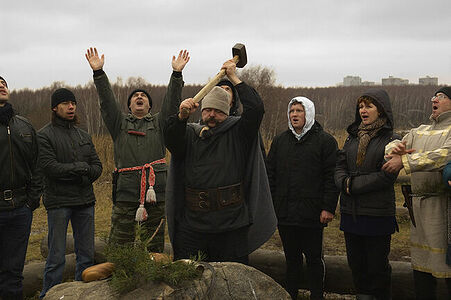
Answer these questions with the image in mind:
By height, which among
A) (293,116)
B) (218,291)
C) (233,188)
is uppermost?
(293,116)

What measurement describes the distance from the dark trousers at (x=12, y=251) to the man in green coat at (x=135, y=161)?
815mm

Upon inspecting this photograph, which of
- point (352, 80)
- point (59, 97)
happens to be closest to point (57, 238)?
point (59, 97)

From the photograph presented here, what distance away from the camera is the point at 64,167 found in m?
4.05

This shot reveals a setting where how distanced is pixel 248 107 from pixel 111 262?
145 centimetres

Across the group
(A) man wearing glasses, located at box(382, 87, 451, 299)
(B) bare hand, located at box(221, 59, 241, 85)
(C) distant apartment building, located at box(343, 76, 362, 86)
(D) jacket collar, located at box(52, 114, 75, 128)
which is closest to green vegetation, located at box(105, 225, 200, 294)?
(B) bare hand, located at box(221, 59, 241, 85)

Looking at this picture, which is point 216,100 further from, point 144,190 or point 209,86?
point 144,190

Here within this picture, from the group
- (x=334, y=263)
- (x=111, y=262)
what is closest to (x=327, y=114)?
(x=334, y=263)

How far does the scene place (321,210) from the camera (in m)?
3.94

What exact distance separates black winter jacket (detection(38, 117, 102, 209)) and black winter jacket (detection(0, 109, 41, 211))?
19 centimetres

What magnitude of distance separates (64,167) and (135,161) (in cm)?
67

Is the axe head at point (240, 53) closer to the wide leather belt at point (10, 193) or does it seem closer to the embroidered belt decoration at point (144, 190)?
the embroidered belt decoration at point (144, 190)

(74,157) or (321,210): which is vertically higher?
(74,157)

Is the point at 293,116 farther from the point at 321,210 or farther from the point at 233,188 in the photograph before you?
the point at 233,188

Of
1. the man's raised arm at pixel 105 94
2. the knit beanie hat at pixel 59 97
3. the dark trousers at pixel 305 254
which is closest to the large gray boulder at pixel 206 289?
the dark trousers at pixel 305 254
